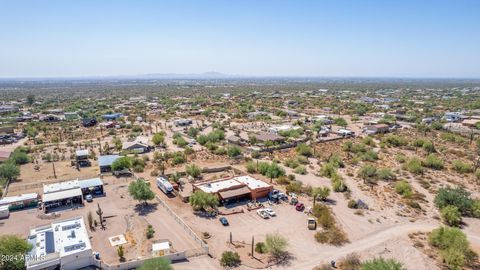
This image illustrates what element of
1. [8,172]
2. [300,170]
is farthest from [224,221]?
[8,172]

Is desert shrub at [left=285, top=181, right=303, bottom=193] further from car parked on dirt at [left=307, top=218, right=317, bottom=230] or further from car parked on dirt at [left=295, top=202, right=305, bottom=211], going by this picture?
car parked on dirt at [left=307, top=218, right=317, bottom=230]

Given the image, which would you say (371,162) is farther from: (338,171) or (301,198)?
(301,198)

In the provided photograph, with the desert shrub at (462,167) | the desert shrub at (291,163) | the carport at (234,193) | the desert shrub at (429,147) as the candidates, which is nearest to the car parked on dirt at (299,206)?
the carport at (234,193)

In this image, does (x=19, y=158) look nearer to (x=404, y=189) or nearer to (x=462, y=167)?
(x=404, y=189)

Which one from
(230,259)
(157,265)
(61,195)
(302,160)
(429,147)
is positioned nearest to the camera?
(157,265)

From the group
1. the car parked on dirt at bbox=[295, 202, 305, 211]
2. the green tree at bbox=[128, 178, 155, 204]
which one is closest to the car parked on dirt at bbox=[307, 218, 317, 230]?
the car parked on dirt at bbox=[295, 202, 305, 211]
